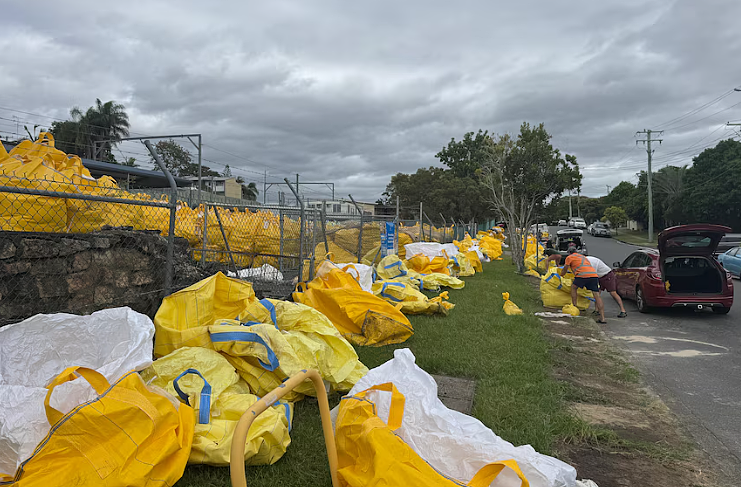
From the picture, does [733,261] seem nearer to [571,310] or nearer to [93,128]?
[571,310]

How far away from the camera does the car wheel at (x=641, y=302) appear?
900 centimetres

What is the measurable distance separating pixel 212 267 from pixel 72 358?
423 cm

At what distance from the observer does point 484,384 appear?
464cm

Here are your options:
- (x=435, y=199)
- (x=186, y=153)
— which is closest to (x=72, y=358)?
(x=435, y=199)

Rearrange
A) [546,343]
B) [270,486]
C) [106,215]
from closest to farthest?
1. [270,486]
2. [106,215]
3. [546,343]

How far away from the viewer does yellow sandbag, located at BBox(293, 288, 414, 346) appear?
5.85 meters

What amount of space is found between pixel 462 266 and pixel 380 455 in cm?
1219

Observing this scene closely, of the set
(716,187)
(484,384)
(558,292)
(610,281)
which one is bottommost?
(484,384)

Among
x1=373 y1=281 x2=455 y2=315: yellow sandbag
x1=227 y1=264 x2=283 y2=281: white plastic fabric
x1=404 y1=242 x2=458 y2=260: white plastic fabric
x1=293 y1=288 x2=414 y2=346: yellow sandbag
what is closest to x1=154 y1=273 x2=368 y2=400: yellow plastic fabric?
x1=293 y1=288 x2=414 y2=346: yellow sandbag

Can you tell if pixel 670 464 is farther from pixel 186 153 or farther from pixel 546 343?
pixel 186 153

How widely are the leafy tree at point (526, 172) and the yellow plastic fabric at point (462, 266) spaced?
2179 millimetres

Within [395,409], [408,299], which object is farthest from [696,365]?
[395,409]

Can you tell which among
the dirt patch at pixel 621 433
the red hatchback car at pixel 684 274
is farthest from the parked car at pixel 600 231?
the dirt patch at pixel 621 433

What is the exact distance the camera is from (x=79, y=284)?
416cm
